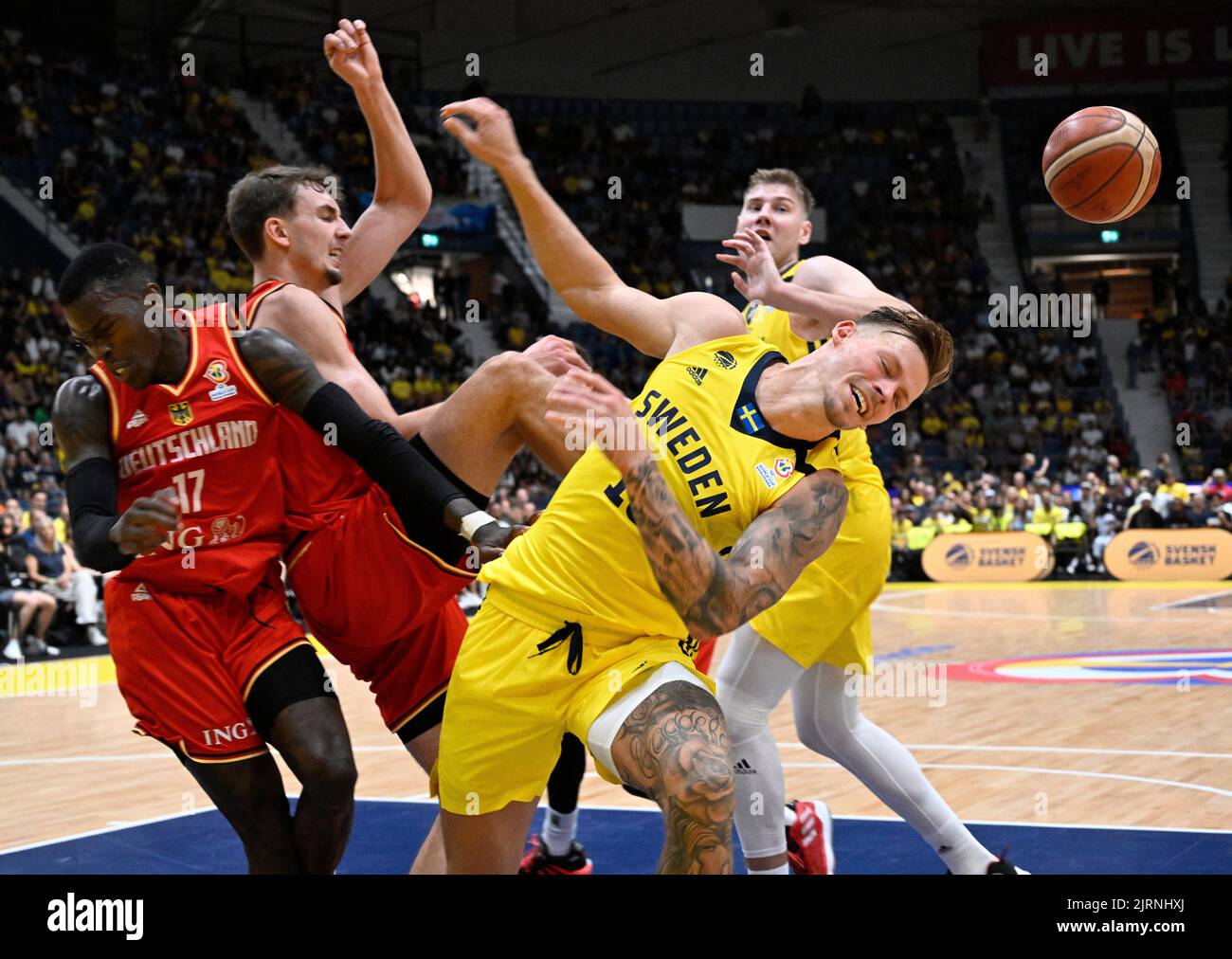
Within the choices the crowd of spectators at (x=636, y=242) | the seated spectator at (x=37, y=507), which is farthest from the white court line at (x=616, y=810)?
the crowd of spectators at (x=636, y=242)

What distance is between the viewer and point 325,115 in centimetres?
2578

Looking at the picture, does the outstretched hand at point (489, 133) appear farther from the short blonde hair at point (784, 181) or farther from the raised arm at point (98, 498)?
the short blonde hair at point (784, 181)

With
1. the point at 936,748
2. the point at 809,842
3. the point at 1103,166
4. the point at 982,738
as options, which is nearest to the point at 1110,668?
the point at 982,738

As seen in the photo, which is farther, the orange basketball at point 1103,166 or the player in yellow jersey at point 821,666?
the orange basketball at point 1103,166

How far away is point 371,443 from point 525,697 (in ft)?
2.58

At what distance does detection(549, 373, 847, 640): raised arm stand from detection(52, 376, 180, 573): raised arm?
39.1 inches

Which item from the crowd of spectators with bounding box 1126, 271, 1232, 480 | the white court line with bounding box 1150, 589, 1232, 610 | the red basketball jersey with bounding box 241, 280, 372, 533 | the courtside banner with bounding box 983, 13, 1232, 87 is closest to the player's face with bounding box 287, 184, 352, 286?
the red basketball jersey with bounding box 241, 280, 372, 533

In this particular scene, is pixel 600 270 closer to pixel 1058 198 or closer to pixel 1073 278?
pixel 1058 198

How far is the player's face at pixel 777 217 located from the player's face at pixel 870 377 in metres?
1.57

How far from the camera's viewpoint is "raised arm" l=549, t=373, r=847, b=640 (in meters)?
2.93

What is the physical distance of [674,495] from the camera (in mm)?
3154

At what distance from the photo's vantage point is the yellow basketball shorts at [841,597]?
4203 mm

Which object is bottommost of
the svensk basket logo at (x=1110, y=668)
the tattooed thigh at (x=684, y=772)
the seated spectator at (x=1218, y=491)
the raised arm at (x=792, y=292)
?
the seated spectator at (x=1218, y=491)

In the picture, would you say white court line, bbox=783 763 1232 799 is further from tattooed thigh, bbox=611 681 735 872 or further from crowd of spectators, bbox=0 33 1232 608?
crowd of spectators, bbox=0 33 1232 608
